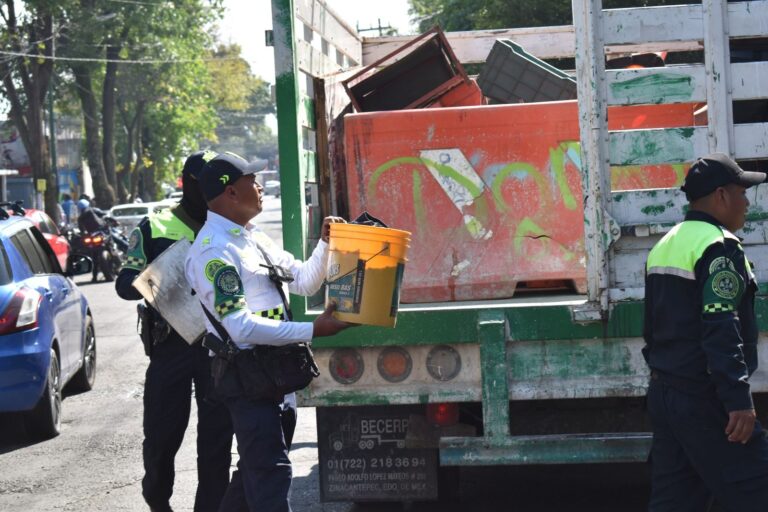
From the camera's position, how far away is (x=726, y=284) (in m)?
4.10

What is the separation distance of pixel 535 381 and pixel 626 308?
1.61 feet

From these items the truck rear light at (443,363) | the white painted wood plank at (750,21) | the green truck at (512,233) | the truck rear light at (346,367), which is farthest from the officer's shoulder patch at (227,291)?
the white painted wood plank at (750,21)

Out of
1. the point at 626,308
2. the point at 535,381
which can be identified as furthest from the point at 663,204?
the point at 535,381

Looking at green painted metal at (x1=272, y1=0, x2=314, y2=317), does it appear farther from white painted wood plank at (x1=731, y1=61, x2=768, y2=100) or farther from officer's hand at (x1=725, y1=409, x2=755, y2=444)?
officer's hand at (x1=725, y1=409, x2=755, y2=444)

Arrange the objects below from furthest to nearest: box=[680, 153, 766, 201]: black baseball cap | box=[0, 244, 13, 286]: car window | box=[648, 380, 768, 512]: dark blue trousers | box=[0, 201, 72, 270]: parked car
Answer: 1. box=[0, 201, 72, 270]: parked car
2. box=[0, 244, 13, 286]: car window
3. box=[680, 153, 766, 201]: black baseball cap
4. box=[648, 380, 768, 512]: dark blue trousers

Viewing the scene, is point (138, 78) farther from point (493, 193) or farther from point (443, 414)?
point (443, 414)

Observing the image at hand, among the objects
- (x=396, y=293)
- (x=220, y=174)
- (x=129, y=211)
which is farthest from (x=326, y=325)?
(x=129, y=211)

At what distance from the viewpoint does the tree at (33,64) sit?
3871 centimetres

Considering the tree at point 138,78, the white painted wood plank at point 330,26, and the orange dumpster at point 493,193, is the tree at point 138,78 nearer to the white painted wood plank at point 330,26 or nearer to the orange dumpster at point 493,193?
the white painted wood plank at point 330,26

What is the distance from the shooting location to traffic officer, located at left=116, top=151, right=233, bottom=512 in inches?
218

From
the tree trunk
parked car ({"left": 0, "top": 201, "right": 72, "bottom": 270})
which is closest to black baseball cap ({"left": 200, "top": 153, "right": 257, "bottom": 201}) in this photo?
parked car ({"left": 0, "top": 201, "right": 72, "bottom": 270})

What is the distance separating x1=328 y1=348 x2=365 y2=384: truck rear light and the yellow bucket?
41.0 inches

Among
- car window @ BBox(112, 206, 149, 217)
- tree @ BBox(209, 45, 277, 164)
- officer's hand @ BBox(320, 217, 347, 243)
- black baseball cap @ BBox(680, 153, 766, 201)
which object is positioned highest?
tree @ BBox(209, 45, 277, 164)

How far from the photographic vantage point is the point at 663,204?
Answer: 521 cm
